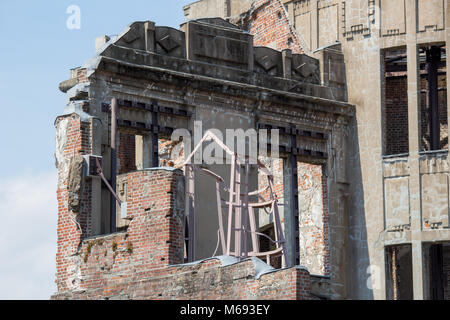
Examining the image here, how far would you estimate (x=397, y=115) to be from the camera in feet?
107

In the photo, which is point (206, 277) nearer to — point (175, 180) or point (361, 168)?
point (175, 180)

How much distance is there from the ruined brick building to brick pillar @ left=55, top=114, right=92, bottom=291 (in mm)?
26

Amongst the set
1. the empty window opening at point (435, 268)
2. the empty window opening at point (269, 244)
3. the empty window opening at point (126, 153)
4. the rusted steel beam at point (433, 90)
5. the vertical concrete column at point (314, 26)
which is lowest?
the empty window opening at point (435, 268)

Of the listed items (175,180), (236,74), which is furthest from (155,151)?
(175,180)

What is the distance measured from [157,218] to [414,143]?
8.86m

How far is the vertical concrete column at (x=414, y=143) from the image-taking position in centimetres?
2744

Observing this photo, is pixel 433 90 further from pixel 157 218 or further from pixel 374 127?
pixel 157 218

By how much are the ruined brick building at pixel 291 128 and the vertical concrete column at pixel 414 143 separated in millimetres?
27

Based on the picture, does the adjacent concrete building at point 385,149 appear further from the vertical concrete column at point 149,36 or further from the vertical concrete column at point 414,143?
the vertical concrete column at point 149,36

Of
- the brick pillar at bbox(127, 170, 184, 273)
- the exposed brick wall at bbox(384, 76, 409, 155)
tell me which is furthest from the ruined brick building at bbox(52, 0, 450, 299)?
the brick pillar at bbox(127, 170, 184, 273)

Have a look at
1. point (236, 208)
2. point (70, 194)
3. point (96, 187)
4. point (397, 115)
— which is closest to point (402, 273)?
point (397, 115)

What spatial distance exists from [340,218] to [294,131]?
2.24m

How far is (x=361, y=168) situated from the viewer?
2875 centimetres

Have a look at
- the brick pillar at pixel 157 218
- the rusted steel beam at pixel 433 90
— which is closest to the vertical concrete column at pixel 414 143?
the rusted steel beam at pixel 433 90
